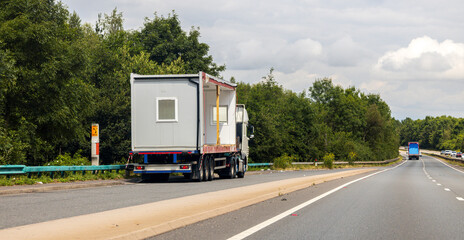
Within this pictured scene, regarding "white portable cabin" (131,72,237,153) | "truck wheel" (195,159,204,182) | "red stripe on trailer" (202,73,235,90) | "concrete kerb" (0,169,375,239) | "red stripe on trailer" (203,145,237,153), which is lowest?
"concrete kerb" (0,169,375,239)

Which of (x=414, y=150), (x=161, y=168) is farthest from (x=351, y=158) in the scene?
(x=414, y=150)

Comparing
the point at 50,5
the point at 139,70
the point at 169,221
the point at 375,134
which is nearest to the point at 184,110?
the point at 169,221

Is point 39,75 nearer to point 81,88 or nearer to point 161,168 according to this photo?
point 81,88

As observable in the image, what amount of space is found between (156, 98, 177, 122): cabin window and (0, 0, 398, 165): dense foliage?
19.6 ft

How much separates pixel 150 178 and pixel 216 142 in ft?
11.2

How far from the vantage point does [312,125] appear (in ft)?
241

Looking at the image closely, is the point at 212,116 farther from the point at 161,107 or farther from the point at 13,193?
the point at 13,193

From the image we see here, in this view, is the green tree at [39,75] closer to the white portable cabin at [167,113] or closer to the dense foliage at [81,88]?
the dense foliage at [81,88]

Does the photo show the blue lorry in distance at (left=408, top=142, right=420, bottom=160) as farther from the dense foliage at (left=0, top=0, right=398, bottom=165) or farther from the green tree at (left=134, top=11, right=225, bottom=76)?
the green tree at (left=134, top=11, right=225, bottom=76)

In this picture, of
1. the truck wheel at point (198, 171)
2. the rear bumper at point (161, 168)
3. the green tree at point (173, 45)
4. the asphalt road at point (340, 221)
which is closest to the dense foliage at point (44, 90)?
the rear bumper at point (161, 168)

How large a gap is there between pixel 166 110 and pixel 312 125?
173 ft

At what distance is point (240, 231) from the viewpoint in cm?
855

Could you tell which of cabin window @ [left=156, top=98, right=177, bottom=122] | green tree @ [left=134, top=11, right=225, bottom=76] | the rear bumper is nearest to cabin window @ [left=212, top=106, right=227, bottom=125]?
cabin window @ [left=156, top=98, right=177, bottom=122]

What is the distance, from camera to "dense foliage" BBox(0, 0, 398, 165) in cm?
3177
